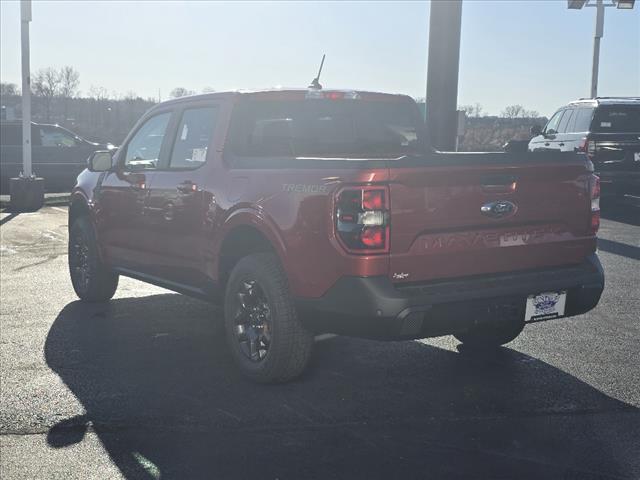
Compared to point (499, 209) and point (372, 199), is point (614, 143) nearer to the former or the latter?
point (499, 209)

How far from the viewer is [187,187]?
20.0 feet

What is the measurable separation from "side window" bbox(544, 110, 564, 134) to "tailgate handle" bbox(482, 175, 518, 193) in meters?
12.7

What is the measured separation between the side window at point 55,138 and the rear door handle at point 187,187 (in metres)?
15.7

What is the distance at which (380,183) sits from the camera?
4.49m

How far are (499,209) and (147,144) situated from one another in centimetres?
331

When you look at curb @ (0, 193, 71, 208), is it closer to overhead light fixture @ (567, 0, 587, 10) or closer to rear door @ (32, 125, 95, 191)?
rear door @ (32, 125, 95, 191)

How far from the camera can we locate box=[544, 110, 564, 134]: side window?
1716 cm

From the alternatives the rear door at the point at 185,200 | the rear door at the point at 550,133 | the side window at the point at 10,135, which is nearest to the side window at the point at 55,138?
the side window at the point at 10,135

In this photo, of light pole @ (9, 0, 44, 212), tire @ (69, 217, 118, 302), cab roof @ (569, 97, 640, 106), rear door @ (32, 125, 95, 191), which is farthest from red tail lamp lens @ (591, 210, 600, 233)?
rear door @ (32, 125, 95, 191)

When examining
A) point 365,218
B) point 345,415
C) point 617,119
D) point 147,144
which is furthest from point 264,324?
point 617,119

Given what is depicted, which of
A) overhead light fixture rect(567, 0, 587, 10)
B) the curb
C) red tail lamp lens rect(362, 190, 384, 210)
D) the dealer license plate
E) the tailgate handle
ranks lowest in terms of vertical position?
the curb

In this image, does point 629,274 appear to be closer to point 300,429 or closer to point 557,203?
point 557,203

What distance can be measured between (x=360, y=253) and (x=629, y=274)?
597cm

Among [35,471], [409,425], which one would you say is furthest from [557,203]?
[35,471]
